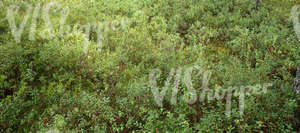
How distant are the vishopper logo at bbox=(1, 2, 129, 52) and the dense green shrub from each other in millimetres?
95

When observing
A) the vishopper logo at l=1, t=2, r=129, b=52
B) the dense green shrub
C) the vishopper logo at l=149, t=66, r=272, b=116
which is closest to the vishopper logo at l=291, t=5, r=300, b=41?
the dense green shrub

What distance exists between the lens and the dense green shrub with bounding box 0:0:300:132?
468cm

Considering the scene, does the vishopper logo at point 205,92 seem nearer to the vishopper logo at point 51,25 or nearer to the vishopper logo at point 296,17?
the vishopper logo at point 51,25

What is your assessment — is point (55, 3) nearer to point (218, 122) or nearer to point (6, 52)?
point (6, 52)

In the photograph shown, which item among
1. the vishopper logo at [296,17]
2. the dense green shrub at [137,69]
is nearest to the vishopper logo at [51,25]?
the dense green shrub at [137,69]

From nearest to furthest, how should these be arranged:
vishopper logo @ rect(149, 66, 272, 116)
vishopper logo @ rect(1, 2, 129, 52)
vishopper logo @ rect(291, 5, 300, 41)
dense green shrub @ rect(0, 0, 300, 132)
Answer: dense green shrub @ rect(0, 0, 300, 132) < vishopper logo @ rect(149, 66, 272, 116) < vishopper logo @ rect(1, 2, 129, 52) < vishopper logo @ rect(291, 5, 300, 41)

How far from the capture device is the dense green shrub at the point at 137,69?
15.3 ft

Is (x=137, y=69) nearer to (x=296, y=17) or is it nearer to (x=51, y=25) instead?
(x=51, y=25)

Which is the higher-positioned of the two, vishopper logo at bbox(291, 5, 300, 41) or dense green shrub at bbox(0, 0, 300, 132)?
vishopper logo at bbox(291, 5, 300, 41)

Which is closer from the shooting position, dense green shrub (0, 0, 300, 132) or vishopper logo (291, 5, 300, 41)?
dense green shrub (0, 0, 300, 132)

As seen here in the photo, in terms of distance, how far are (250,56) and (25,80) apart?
22.4 feet

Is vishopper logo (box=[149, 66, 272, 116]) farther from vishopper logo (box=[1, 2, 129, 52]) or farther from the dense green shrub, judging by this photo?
vishopper logo (box=[1, 2, 129, 52])

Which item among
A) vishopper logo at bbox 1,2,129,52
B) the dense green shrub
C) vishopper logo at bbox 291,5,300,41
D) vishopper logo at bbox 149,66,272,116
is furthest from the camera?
vishopper logo at bbox 291,5,300,41

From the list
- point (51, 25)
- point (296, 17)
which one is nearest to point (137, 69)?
point (51, 25)
